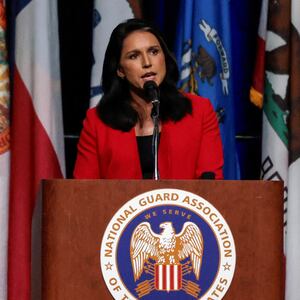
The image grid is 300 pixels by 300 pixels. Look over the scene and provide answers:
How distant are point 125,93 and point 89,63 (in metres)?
0.74

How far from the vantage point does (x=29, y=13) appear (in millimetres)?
3068

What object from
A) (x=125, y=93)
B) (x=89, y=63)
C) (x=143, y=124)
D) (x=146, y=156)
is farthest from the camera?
(x=89, y=63)

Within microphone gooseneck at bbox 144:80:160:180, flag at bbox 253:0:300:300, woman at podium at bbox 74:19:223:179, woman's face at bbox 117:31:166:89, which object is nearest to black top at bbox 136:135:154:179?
woman at podium at bbox 74:19:223:179

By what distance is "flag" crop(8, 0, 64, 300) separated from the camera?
3.01m

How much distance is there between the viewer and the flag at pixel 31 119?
3.01 m

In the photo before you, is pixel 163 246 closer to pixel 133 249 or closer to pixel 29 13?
pixel 133 249

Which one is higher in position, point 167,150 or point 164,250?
point 167,150

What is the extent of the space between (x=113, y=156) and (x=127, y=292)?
84 centimetres

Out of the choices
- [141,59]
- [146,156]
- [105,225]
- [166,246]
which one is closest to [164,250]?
[166,246]

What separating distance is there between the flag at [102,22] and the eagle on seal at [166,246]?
149 cm

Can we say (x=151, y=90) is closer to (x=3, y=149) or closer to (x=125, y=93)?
(x=125, y=93)

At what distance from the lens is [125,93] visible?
2.60m

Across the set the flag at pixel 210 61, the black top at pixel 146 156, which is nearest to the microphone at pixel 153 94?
the black top at pixel 146 156

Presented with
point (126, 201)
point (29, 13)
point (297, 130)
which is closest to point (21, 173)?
point (29, 13)
